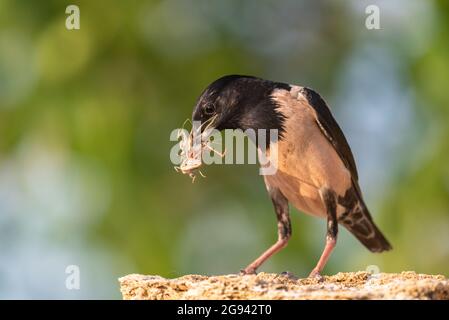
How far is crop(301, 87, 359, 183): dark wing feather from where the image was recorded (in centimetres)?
647

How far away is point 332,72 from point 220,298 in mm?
5653

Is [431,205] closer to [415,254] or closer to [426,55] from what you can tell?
[415,254]

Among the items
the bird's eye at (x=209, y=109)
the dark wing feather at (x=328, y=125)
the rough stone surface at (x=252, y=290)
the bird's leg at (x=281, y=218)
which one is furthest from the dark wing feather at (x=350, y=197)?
the rough stone surface at (x=252, y=290)

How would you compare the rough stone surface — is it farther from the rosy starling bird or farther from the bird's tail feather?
the bird's tail feather

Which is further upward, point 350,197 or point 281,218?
point 350,197

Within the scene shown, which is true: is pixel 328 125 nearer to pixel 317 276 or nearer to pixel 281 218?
pixel 281 218

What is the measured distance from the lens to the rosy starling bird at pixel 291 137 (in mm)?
6215

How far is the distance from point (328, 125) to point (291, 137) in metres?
0.37

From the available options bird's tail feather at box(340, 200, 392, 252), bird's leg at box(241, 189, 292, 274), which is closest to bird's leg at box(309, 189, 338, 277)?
bird's leg at box(241, 189, 292, 274)

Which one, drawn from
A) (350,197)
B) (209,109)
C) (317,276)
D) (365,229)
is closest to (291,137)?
(209,109)

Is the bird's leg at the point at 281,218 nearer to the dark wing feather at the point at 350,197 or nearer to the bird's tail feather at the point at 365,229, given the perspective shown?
the dark wing feather at the point at 350,197

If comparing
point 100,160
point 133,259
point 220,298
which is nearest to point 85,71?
point 100,160

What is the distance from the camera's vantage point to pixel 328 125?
650cm

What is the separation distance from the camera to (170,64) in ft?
30.3
